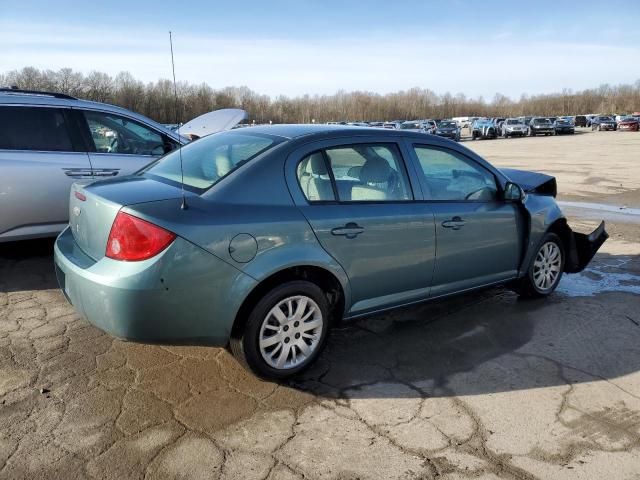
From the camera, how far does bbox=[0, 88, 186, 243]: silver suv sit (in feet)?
17.4

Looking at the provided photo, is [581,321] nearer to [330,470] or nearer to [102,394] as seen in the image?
[330,470]

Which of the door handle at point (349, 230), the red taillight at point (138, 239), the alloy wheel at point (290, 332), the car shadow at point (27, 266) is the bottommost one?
the car shadow at point (27, 266)

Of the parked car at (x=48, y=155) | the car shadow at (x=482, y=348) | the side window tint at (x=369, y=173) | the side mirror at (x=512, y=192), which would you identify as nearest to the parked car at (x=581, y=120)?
the car shadow at (x=482, y=348)

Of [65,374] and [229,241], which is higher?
[229,241]

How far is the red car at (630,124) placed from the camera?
5640 centimetres

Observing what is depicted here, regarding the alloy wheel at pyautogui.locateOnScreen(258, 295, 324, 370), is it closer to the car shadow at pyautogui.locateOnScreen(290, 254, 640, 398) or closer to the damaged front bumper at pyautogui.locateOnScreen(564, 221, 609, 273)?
the car shadow at pyautogui.locateOnScreen(290, 254, 640, 398)

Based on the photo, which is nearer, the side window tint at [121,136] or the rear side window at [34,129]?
the rear side window at [34,129]

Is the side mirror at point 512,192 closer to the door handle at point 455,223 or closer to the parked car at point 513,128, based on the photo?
the door handle at point 455,223

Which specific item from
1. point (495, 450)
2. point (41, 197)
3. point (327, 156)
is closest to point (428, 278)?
point (327, 156)

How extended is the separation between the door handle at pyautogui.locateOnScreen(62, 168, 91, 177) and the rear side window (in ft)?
0.76

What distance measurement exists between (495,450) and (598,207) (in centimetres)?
909

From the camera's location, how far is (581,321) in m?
4.58

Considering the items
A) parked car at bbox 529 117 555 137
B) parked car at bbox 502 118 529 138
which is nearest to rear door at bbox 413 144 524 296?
parked car at bbox 502 118 529 138

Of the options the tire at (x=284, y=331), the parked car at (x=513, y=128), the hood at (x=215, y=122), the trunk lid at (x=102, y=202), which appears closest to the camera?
the trunk lid at (x=102, y=202)
